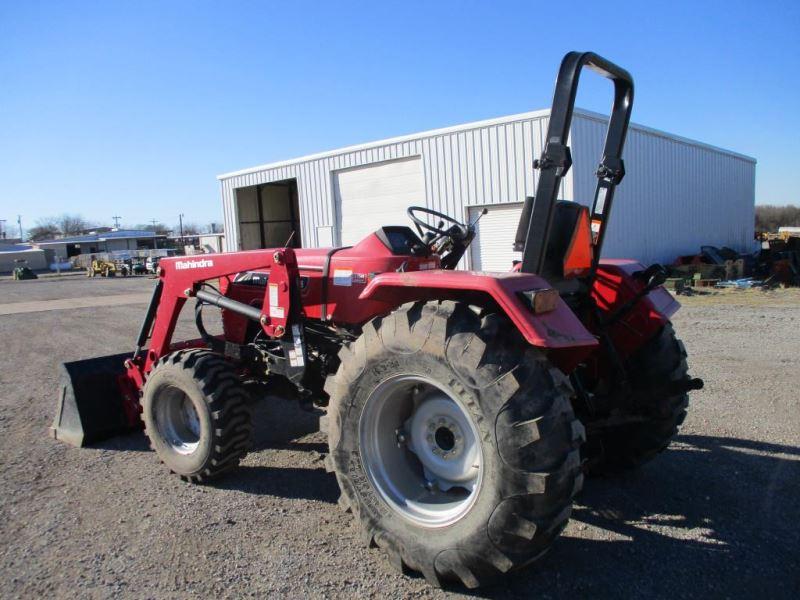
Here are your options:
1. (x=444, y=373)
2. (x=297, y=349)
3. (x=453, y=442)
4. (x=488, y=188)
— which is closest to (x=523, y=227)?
(x=444, y=373)

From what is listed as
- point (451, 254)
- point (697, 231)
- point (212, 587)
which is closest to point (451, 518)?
point (212, 587)

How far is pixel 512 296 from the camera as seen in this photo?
2.61 m

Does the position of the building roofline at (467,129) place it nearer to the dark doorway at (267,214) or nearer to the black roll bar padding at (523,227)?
the dark doorway at (267,214)

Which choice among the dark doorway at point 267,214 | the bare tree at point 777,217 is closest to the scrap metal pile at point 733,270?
the dark doorway at point 267,214

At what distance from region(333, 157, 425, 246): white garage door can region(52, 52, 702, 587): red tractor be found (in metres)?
12.8

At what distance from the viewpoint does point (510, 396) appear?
249cm

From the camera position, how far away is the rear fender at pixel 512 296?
2.57 metres

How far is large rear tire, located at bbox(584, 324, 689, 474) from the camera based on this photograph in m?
3.59

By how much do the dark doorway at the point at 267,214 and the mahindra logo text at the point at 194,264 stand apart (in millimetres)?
17941

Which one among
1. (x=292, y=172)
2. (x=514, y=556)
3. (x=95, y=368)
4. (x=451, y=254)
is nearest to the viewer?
(x=514, y=556)

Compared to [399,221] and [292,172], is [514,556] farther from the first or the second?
[292,172]

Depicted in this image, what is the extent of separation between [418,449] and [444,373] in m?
0.62

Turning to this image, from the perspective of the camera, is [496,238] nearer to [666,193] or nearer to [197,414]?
[666,193]

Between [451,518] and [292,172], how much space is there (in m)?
18.9
